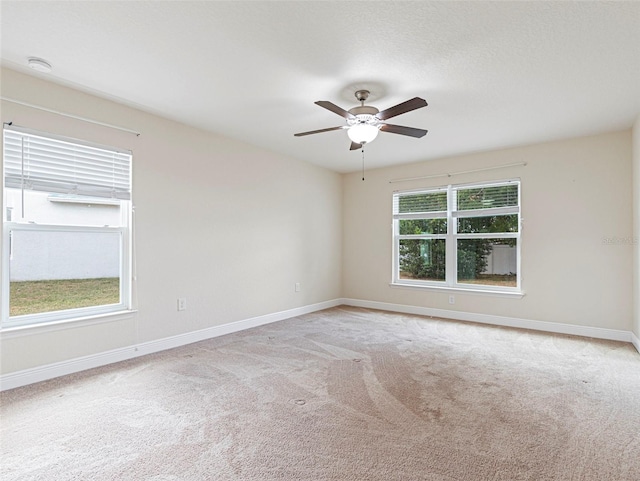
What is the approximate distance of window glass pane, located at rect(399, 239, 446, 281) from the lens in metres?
5.44

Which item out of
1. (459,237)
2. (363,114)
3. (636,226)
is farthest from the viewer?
(459,237)

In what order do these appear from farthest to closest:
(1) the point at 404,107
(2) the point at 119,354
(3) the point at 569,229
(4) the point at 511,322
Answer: (4) the point at 511,322 < (3) the point at 569,229 < (2) the point at 119,354 < (1) the point at 404,107

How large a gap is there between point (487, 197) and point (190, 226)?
4.09 m

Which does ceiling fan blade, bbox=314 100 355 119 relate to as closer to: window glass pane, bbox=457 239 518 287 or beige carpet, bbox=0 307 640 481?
beige carpet, bbox=0 307 640 481

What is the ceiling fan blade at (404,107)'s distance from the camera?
8.15 ft

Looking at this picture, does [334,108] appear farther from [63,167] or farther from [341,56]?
[63,167]

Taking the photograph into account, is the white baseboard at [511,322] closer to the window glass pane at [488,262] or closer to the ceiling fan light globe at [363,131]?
the window glass pane at [488,262]

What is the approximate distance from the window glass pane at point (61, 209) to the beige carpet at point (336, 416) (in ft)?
4.43

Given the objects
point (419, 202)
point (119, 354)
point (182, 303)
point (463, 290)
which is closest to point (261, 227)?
point (182, 303)

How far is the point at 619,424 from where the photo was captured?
2.17 metres

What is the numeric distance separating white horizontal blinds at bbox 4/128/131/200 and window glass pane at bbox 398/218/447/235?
162 inches

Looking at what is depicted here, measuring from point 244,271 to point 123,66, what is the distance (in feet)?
8.71

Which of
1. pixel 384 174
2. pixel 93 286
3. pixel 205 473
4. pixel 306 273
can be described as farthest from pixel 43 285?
pixel 384 174

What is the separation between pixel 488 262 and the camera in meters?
5.01
